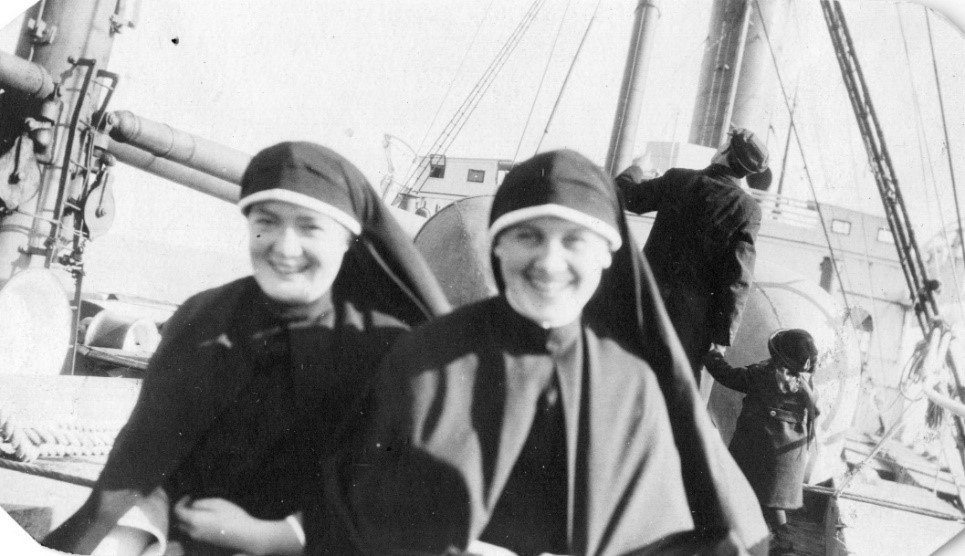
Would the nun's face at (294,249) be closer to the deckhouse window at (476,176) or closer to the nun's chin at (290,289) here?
the nun's chin at (290,289)

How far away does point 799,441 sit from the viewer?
1539 millimetres

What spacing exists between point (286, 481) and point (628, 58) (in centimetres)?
125

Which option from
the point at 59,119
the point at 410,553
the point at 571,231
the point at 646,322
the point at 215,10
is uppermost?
the point at 215,10

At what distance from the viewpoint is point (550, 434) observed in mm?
1282

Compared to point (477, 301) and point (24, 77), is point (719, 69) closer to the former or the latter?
point (477, 301)

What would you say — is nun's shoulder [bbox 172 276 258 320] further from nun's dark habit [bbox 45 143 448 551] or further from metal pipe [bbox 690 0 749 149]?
metal pipe [bbox 690 0 749 149]

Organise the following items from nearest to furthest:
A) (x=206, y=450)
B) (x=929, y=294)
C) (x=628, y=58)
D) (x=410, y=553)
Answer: (x=410, y=553)
(x=206, y=450)
(x=628, y=58)
(x=929, y=294)

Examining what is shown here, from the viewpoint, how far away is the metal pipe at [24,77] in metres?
1.71

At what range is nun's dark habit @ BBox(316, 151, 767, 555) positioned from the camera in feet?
4.13

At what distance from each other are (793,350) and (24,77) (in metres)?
2.04

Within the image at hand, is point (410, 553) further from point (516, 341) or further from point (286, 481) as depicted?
point (516, 341)

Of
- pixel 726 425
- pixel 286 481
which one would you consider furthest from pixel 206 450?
pixel 726 425

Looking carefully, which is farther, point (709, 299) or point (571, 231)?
point (709, 299)

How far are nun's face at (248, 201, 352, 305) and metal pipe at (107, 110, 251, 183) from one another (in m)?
0.35
